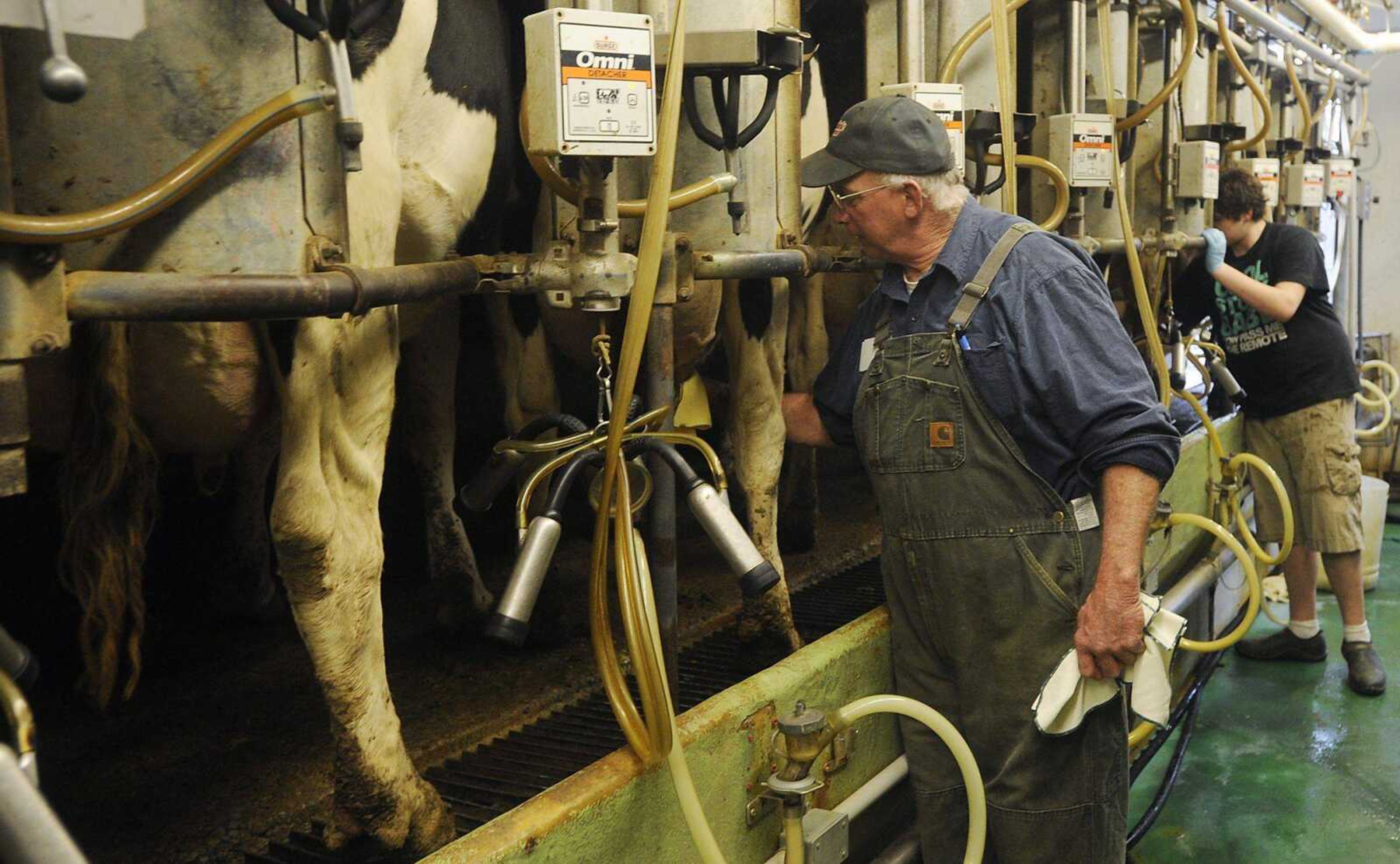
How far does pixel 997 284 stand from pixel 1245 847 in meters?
2.03

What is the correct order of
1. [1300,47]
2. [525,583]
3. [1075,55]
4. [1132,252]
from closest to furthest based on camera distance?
[525,583]
[1132,252]
[1075,55]
[1300,47]

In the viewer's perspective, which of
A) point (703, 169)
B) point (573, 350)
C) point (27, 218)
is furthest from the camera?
point (573, 350)

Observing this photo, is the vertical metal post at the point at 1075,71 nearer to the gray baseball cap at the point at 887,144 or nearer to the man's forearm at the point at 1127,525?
the gray baseball cap at the point at 887,144

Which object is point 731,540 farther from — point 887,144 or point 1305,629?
point 1305,629

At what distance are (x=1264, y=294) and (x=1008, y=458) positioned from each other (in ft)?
8.43

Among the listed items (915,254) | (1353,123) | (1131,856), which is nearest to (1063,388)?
(915,254)

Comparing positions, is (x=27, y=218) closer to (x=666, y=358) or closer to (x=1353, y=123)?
(x=666, y=358)

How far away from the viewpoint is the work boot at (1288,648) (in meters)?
4.78

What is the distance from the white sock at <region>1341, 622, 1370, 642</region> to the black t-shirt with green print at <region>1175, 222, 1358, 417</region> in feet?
2.61

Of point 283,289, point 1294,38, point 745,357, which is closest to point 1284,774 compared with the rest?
point 745,357

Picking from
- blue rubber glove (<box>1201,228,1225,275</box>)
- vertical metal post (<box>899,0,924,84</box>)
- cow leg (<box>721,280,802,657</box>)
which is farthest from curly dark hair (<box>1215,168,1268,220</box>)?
cow leg (<box>721,280,802,657</box>)

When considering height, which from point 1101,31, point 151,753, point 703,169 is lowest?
point 151,753

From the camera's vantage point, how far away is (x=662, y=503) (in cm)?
205

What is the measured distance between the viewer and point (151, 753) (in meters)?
2.41
